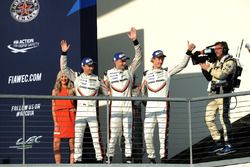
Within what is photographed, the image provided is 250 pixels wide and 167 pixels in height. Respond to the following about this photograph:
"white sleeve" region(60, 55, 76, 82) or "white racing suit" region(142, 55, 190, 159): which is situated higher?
"white sleeve" region(60, 55, 76, 82)

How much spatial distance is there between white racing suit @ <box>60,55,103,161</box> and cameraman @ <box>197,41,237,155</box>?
1307 millimetres

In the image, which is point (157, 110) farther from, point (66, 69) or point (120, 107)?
point (66, 69)

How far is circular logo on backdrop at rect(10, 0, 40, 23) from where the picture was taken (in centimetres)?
1168

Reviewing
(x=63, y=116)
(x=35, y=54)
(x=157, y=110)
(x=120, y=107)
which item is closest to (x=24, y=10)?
(x=35, y=54)

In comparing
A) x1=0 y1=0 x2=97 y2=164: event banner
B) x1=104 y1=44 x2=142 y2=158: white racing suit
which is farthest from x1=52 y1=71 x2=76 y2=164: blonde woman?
x1=0 y1=0 x2=97 y2=164: event banner

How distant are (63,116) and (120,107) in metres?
0.71

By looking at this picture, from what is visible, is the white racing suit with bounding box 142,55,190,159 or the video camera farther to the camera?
the video camera

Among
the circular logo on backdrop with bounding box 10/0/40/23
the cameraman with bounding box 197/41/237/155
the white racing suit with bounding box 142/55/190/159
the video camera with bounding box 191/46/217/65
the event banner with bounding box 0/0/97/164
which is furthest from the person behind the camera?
the circular logo on backdrop with bounding box 10/0/40/23

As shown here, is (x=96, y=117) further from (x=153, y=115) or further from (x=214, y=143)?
(x=214, y=143)

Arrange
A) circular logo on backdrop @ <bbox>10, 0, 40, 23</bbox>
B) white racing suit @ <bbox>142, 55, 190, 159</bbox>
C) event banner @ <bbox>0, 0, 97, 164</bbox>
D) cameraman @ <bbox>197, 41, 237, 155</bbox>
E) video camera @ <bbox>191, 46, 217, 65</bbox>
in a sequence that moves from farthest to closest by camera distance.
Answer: circular logo on backdrop @ <bbox>10, 0, 40, 23</bbox>, event banner @ <bbox>0, 0, 97, 164</bbox>, video camera @ <bbox>191, 46, 217, 65</bbox>, white racing suit @ <bbox>142, 55, 190, 159</bbox>, cameraman @ <bbox>197, 41, 237, 155</bbox>

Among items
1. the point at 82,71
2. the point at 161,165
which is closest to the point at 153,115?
the point at 161,165

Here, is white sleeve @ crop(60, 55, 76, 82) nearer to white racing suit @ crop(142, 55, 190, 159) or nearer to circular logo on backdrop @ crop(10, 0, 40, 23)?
white racing suit @ crop(142, 55, 190, 159)

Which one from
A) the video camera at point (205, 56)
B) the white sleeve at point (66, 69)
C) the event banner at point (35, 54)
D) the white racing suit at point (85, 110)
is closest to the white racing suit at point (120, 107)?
the white racing suit at point (85, 110)

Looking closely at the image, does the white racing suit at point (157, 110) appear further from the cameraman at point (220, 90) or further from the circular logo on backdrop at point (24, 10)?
the circular logo on backdrop at point (24, 10)
